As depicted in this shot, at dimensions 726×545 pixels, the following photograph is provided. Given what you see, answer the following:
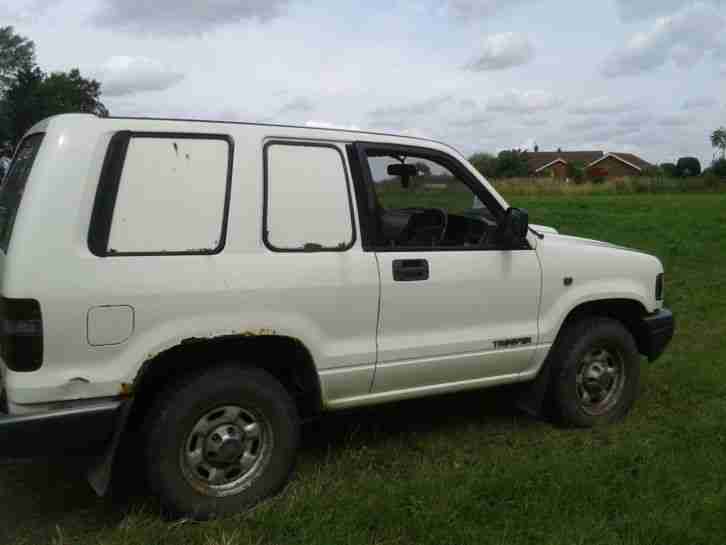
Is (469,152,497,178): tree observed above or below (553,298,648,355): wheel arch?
above

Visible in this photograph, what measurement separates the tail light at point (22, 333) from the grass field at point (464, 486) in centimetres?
90

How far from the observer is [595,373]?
4969mm

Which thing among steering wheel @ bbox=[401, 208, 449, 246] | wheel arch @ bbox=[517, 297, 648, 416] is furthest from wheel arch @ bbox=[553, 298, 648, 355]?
steering wheel @ bbox=[401, 208, 449, 246]

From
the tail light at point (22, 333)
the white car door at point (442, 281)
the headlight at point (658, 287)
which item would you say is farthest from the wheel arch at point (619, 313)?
the tail light at point (22, 333)

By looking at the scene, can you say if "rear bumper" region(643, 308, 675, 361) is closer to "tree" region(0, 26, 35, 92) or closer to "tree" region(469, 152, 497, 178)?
"tree" region(469, 152, 497, 178)

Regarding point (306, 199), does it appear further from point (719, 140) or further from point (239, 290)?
point (719, 140)

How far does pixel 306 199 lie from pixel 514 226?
1.30 meters

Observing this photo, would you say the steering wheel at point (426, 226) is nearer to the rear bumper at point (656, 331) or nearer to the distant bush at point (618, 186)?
the rear bumper at point (656, 331)

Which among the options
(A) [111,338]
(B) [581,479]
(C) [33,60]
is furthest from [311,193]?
(C) [33,60]

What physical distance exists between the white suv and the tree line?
35.0 meters

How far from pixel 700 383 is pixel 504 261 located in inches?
95.5

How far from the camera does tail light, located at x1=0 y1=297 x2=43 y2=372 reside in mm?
3123

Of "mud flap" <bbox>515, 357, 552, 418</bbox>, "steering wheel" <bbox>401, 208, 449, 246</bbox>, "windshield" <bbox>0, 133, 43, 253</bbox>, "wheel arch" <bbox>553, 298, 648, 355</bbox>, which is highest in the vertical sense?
"windshield" <bbox>0, 133, 43, 253</bbox>

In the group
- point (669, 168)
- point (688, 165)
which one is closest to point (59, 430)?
point (669, 168)
